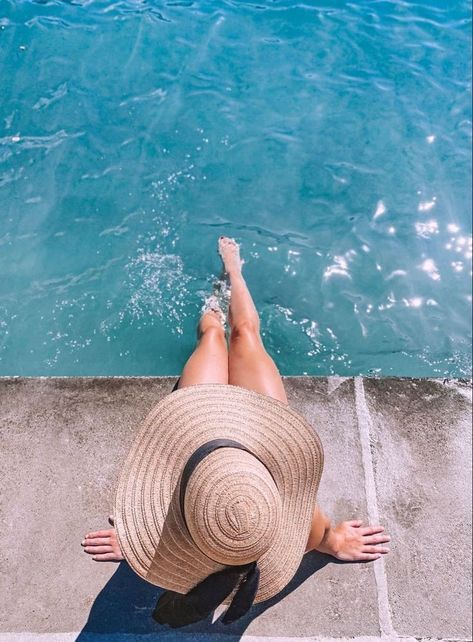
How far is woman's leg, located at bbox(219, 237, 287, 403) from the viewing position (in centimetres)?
327

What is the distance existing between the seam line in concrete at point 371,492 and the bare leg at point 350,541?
10 cm

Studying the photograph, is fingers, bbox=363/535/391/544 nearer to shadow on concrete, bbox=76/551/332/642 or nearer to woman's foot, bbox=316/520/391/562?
woman's foot, bbox=316/520/391/562

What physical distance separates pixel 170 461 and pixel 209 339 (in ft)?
5.22

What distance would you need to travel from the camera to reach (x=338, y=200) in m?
5.95

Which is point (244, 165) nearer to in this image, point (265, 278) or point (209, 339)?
point (265, 278)

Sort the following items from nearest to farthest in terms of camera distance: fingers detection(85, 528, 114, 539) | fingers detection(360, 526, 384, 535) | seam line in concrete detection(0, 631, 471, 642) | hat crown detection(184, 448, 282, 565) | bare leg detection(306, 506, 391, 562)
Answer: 1. hat crown detection(184, 448, 282, 565)
2. seam line in concrete detection(0, 631, 471, 642)
3. bare leg detection(306, 506, 391, 562)
4. fingers detection(85, 528, 114, 539)
5. fingers detection(360, 526, 384, 535)

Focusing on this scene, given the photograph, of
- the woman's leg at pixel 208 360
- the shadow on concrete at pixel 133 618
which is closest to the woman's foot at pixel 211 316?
the woman's leg at pixel 208 360

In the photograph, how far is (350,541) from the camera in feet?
10.3

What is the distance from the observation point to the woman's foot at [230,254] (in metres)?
5.14

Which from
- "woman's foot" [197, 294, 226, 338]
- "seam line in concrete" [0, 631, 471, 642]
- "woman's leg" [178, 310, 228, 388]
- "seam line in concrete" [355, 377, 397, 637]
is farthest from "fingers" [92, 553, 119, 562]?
"woman's foot" [197, 294, 226, 338]

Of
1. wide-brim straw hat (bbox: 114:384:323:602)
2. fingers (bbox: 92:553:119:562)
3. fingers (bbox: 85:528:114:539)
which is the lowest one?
fingers (bbox: 92:553:119:562)

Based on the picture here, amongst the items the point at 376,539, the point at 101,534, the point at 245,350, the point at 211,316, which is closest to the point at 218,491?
the point at 101,534

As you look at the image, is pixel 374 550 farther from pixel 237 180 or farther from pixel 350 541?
pixel 237 180

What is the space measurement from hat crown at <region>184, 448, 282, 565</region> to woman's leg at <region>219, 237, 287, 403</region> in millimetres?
1089
